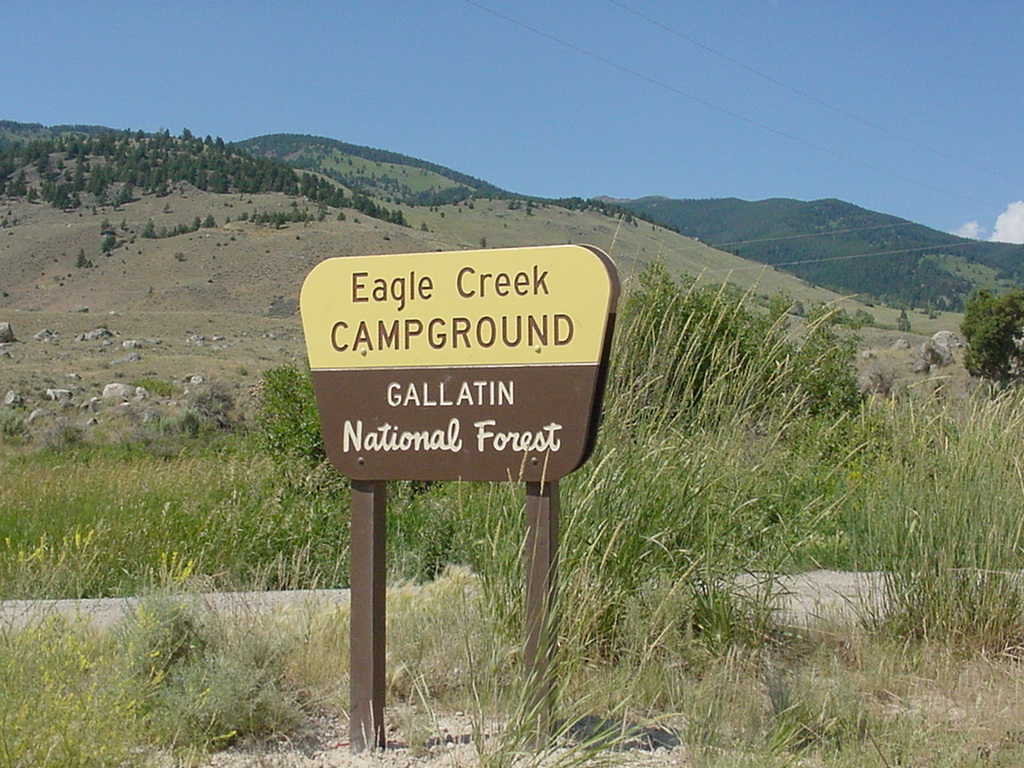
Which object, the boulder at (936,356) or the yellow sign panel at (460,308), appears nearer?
the yellow sign panel at (460,308)

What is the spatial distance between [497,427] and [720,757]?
4.24 feet

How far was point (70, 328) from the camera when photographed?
49.2m

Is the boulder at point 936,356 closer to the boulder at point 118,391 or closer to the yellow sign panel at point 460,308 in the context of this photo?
the boulder at point 118,391

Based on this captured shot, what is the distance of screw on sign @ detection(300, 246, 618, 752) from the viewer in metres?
3.55

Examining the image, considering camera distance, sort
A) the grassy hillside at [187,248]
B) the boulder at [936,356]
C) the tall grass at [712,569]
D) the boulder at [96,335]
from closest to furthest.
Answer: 1. the tall grass at [712,569]
2. the boulder at [936,356]
3. the grassy hillside at [187,248]
4. the boulder at [96,335]

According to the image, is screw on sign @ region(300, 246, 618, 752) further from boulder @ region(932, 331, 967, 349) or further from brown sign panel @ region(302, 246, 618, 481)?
boulder @ region(932, 331, 967, 349)

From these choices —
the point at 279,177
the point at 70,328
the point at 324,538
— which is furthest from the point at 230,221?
the point at 324,538

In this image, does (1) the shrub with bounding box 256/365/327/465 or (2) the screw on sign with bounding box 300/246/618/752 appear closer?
(2) the screw on sign with bounding box 300/246/618/752

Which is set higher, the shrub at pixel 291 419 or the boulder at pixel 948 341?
the shrub at pixel 291 419

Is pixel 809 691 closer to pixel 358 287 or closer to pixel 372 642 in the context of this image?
pixel 372 642

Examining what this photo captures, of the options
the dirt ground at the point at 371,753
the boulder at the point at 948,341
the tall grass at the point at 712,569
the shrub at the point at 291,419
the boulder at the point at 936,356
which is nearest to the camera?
the dirt ground at the point at 371,753

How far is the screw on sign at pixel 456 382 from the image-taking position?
140 inches

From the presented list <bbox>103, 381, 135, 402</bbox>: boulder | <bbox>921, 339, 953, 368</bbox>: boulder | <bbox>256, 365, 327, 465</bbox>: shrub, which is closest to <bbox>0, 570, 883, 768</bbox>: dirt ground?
A: <bbox>256, 365, 327, 465</bbox>: shrub

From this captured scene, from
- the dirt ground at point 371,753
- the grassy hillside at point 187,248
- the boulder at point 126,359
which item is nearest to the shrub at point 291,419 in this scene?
the dirt ground at point 371,753
